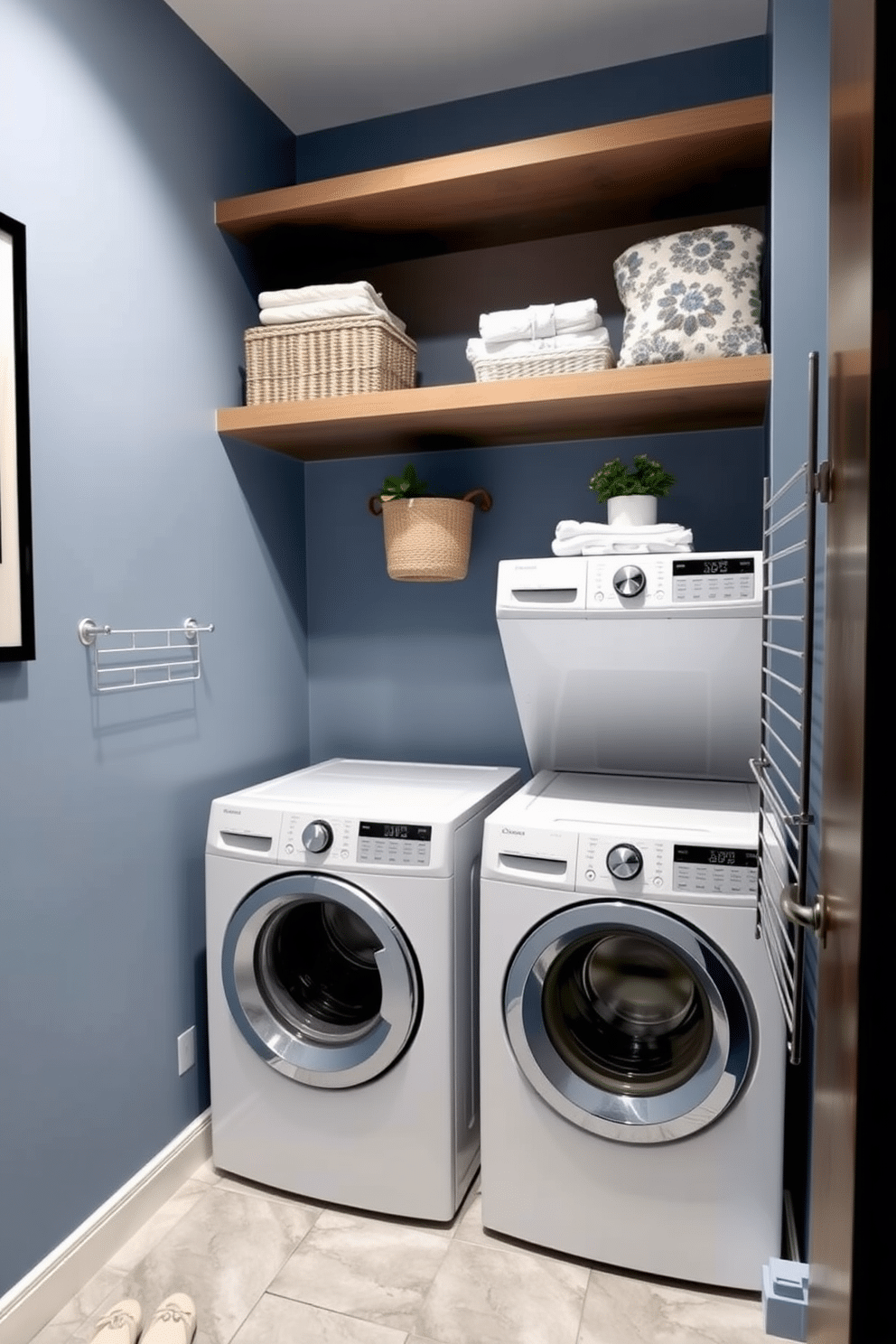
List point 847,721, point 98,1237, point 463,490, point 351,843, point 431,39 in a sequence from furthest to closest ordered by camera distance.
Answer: point 463,490 < point 431,39 < point 351,843 < point 98,1237 < point 847,721

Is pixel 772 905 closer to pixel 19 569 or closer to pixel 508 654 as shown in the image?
pixel 508 654

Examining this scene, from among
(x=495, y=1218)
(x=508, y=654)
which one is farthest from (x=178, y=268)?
(x=495, y=1218)

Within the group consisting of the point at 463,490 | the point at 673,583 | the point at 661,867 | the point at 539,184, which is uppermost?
the point at 539,184

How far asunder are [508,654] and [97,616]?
36.5 inches

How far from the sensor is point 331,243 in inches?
100

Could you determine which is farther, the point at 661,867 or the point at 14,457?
the point at 661,867

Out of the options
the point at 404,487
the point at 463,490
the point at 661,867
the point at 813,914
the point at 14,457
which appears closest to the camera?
the point at 813,914

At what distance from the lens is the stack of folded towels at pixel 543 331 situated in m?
2.07

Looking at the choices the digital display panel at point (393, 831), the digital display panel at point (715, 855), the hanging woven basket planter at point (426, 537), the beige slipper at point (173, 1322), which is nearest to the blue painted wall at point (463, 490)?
the hanging woven basket planter at point (426, 537)

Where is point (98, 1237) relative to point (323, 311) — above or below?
below

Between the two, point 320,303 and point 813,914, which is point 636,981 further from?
point 320,303

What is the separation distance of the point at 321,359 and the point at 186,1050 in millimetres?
1764

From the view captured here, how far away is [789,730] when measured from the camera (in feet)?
5.91

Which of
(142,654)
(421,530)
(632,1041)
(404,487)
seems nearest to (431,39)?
(404,487)
